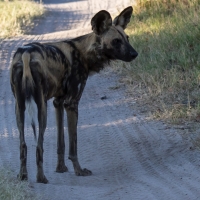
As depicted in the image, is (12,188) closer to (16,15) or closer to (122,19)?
(122,19)

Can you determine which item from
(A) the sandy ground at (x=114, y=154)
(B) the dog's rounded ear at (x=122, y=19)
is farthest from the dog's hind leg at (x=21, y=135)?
(B) the dog's rounded ear at (x=122, y=19)

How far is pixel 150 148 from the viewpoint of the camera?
214 inches

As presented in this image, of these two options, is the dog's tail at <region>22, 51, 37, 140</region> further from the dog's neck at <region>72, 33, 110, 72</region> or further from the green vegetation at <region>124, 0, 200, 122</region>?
the green vegetation at <region>124, 0, 200, 122</region>

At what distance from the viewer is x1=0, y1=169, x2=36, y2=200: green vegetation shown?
3.72 metres

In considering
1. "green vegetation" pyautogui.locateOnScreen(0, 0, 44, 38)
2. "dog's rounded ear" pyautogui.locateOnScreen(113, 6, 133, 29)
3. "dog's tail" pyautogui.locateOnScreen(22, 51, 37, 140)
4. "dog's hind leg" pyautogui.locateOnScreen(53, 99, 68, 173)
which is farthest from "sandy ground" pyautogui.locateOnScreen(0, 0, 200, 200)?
"green vegetation" pyautogui.locateOnScreen(0, 0, 44, 38)

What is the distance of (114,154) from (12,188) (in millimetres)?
1691

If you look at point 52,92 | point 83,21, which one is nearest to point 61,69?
point 52,92

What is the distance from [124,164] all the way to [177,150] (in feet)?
1.57

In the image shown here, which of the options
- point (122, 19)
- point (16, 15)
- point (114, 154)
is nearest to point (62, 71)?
point (122, 19)

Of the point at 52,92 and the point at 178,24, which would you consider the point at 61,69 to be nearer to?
the point at 52,92

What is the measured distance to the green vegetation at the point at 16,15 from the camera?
12530 mm

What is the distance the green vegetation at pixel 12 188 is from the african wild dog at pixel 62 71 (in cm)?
27

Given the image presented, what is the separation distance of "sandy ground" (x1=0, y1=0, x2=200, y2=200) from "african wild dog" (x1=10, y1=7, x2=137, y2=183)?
0.83ft

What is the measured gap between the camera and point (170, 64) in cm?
763
